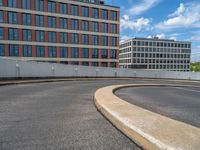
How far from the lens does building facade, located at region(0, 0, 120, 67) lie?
145 ft

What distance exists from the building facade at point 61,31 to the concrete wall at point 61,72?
777 inches

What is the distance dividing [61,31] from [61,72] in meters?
25.5

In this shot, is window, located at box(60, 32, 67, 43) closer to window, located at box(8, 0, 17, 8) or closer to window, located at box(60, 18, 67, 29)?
window, located at box(60, 18, 67, 29)

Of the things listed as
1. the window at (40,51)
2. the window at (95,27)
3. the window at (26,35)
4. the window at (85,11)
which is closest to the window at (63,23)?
the window at (85,11)

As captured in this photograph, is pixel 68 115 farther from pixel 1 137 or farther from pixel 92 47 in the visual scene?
pixel 92 47

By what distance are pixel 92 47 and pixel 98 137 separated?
4963 cm

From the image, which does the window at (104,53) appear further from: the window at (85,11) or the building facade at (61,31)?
the window at (85,11)

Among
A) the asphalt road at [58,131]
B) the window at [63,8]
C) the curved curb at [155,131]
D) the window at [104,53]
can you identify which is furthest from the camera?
the window at [104,53]

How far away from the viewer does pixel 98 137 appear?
4387mm

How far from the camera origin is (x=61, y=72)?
87.7ft

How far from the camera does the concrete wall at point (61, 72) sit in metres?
19.9

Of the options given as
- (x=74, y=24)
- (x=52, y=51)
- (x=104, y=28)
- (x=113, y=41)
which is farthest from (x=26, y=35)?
(x=113, y=41)

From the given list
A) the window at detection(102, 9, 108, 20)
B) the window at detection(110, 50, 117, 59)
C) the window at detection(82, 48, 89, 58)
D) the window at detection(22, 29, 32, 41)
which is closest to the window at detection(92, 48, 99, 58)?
the window at detection(82, 48, 89, 58)

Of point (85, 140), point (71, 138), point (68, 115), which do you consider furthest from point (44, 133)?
point (68, 115)
